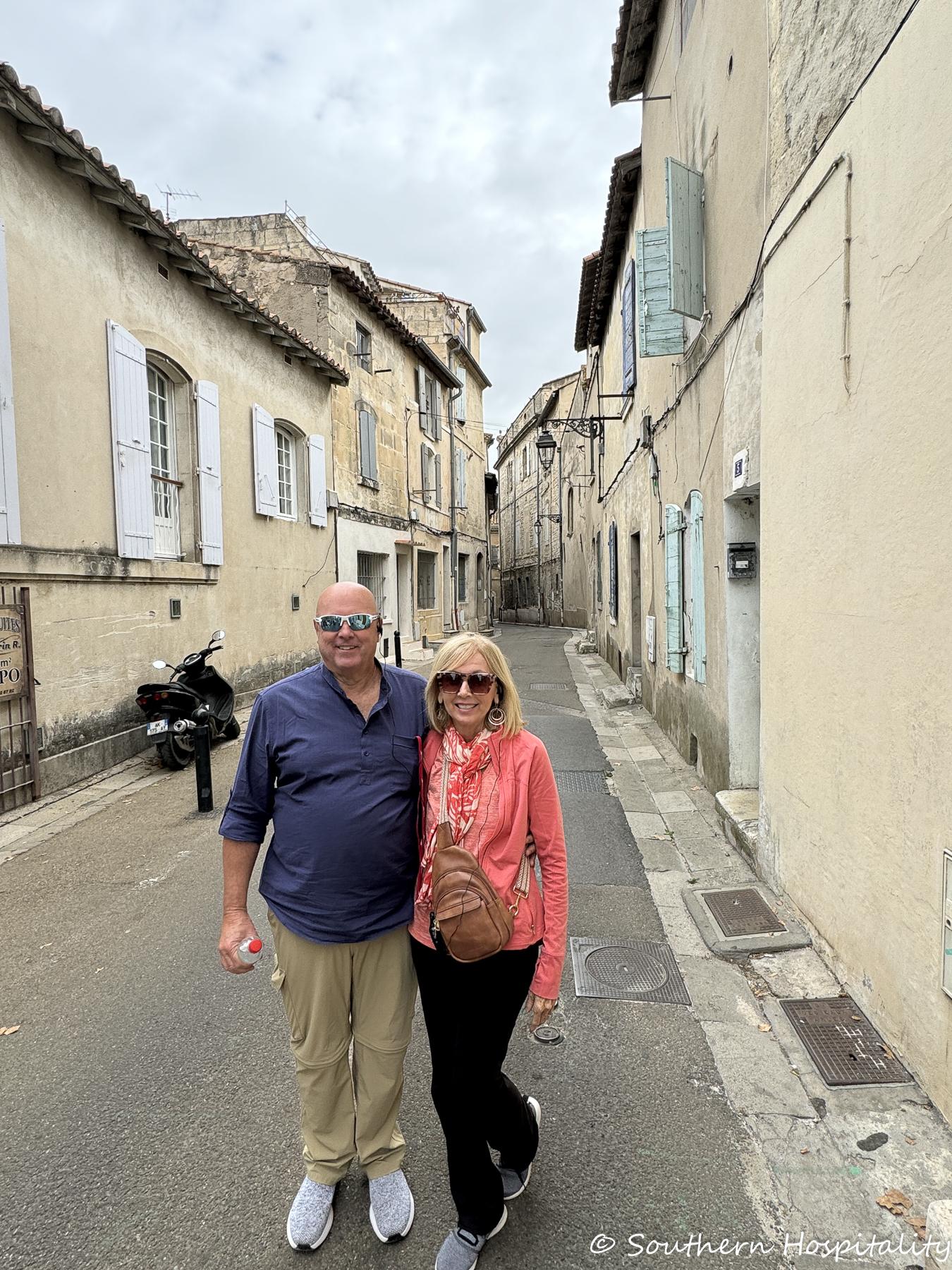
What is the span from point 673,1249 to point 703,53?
732 cm

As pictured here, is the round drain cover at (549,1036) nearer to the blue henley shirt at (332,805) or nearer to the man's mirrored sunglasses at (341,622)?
the blue henley shirt at (332,805)

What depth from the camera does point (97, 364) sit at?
23.1 ft

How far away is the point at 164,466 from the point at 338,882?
8196mm

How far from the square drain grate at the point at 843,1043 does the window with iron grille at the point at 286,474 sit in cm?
1055

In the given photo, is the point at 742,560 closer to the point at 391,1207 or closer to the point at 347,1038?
the point at 347,1038

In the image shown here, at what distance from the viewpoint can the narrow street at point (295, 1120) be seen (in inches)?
78.8

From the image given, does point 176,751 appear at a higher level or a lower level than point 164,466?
lower

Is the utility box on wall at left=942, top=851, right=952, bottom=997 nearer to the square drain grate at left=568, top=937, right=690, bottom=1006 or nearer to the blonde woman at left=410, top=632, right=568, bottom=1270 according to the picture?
the square drain grate at left=568, top=937, right=690, bottom=1006

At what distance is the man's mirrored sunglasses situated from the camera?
1982 millimetres

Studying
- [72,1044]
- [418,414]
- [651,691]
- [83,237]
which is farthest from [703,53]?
[418,414]

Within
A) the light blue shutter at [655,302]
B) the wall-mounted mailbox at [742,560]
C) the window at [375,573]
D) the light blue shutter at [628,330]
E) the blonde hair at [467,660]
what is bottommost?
the blonde hair at [467,660]

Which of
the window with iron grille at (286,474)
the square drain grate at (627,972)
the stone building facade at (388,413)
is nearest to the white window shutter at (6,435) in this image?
the square drain grate at (627,972)

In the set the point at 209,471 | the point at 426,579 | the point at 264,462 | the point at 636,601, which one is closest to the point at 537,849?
the point at 209,471

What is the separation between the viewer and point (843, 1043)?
276 cm
